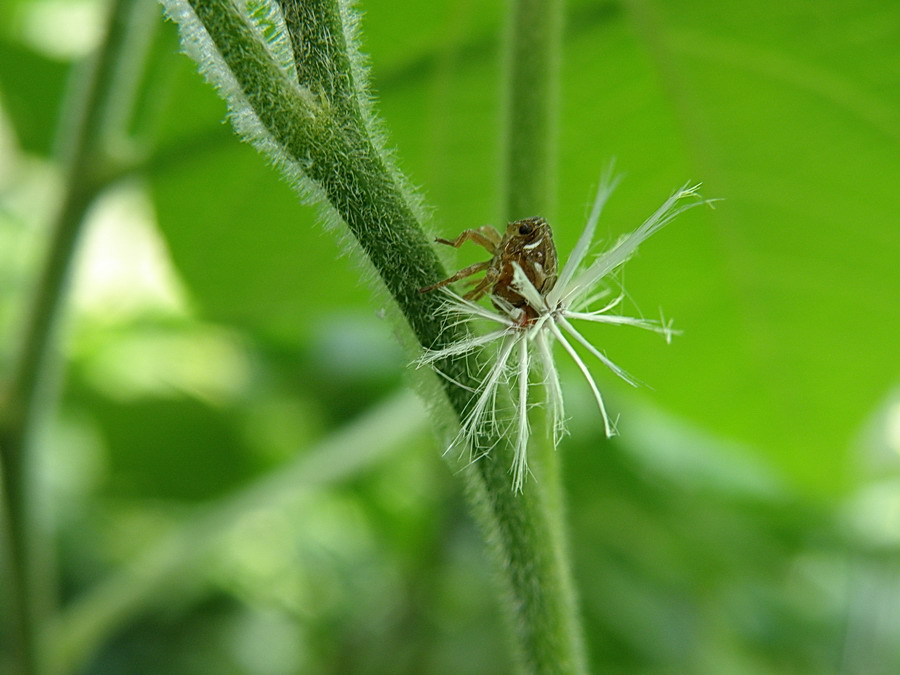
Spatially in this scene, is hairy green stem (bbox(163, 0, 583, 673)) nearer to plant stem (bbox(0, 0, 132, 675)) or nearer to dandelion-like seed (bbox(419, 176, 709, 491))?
dandelion-like seed (bbox(419, 176, 709, 491))

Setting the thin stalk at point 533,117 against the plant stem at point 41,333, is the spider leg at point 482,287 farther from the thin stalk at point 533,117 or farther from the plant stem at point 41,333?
the plant stem at point 41,333

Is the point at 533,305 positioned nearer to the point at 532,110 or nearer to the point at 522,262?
the point at 522,262

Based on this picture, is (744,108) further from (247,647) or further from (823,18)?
(247,647)

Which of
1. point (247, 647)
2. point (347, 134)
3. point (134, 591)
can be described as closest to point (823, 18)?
point (347, 134)

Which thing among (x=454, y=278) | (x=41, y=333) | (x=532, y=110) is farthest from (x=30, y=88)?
(x=454, y=278)

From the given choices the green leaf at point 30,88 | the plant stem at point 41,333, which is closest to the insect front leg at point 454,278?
the plant stem at point 41,333
